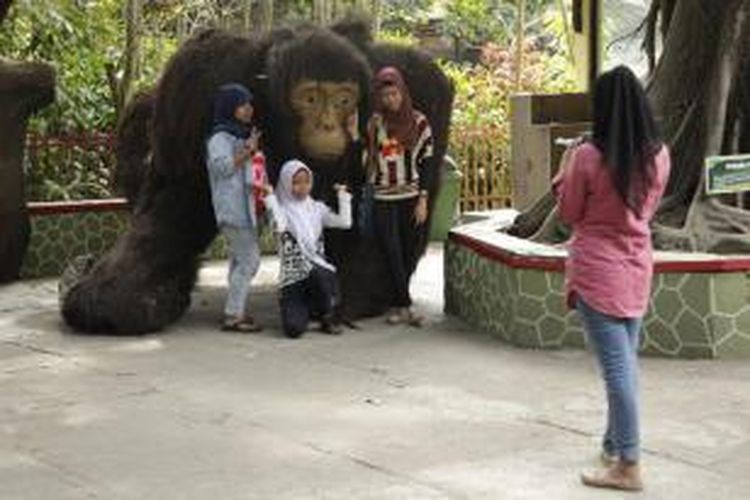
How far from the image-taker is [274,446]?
5.90m

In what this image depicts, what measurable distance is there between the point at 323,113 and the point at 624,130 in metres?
4.03

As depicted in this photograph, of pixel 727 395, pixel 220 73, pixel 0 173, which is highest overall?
pixel 220 73

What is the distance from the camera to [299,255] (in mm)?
8516

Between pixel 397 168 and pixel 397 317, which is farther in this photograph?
pixel 397 317

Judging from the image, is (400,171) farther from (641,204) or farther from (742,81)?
(641,204)

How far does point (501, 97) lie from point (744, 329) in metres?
11.7

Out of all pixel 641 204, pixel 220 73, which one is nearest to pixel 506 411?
pixel 641 204

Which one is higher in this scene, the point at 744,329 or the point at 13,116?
the point at 13,116

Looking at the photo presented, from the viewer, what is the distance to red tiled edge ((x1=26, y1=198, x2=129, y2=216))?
11734 mm

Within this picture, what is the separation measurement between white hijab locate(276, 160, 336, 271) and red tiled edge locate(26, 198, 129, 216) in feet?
11.5

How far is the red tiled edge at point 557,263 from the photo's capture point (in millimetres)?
7625

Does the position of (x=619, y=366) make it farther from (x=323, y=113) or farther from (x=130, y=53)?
(x=130, y=53)

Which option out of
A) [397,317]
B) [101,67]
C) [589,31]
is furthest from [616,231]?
[101,67]

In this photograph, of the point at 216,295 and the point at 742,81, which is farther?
the point at 216,295
